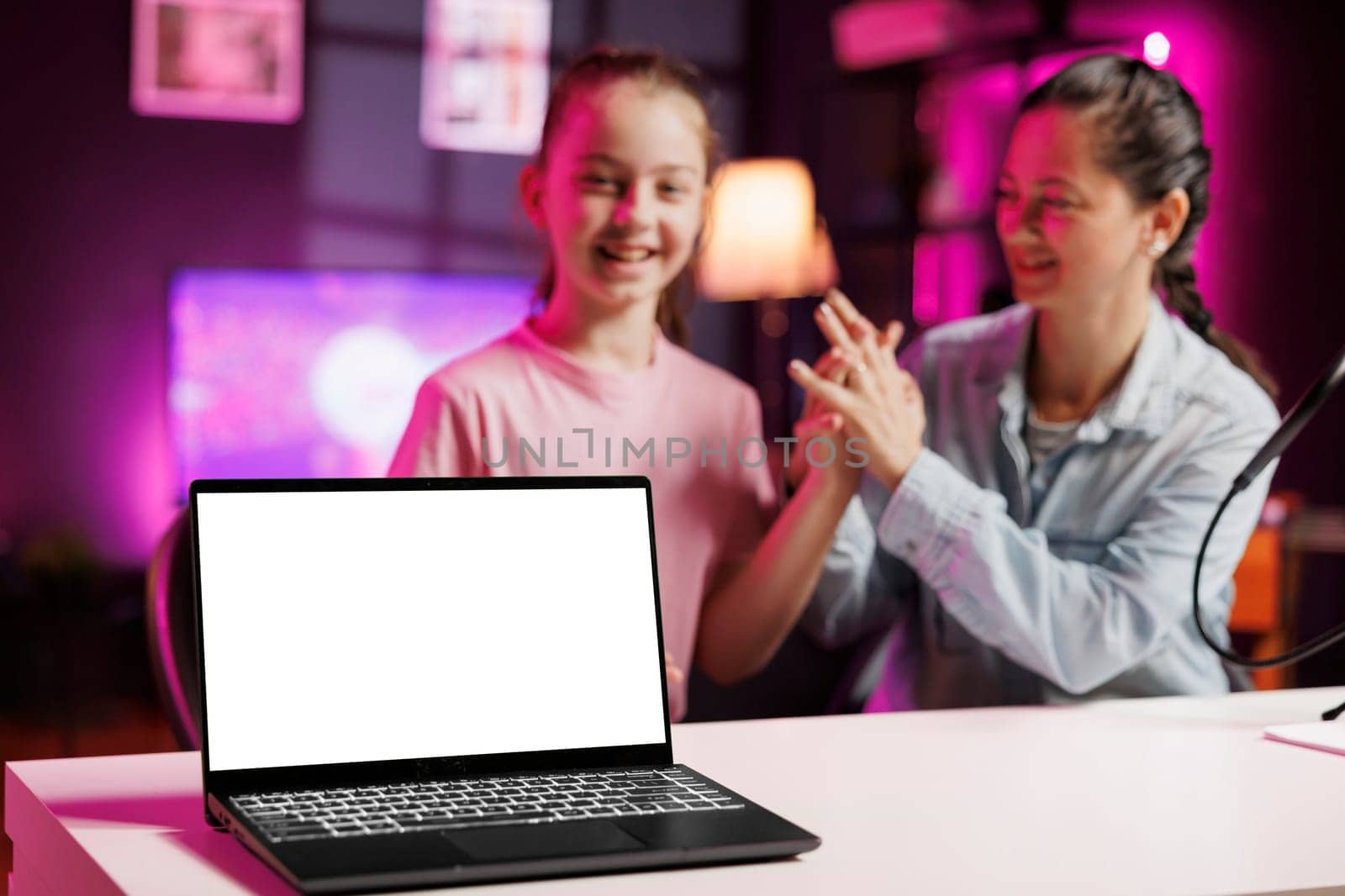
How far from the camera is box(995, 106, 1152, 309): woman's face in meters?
1.61

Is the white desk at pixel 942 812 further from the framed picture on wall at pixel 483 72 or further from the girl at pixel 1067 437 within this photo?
the framed picture on wall at pixel 483 72

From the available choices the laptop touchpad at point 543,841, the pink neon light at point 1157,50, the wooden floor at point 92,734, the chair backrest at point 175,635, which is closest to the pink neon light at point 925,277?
the pink neon light at point 1157,50

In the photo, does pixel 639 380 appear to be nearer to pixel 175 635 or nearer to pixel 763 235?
pixel 175 635

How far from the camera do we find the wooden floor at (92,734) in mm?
3979

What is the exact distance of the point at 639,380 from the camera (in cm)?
154

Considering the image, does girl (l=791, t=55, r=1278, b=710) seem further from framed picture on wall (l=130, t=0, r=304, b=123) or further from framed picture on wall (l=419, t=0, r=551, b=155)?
framed picture on wall (l=130, t=0, r=304, b=123)

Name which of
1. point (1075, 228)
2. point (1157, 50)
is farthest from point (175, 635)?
point (1157, 50)

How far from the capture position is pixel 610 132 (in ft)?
4.99

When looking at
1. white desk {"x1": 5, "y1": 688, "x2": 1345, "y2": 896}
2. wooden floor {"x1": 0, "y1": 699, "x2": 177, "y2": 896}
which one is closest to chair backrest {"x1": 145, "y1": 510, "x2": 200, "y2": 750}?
white desk {"x1": 5, "y1": 688, "x2": 1345, "y2": 896}

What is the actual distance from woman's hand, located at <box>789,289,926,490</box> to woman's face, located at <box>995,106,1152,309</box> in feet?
0.64

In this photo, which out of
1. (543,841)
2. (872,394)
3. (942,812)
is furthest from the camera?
(872,394)

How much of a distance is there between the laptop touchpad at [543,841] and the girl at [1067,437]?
27.9 inches

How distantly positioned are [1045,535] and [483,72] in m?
3.46

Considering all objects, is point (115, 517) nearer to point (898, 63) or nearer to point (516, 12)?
point (516, 12)
